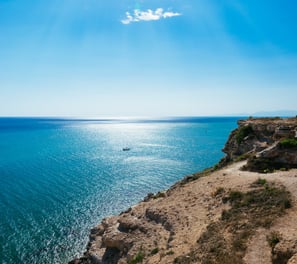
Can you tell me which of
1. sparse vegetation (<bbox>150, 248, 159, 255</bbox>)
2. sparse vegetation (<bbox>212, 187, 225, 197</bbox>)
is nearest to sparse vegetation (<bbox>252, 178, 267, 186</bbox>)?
sparse vegetation (<bbox>212, 187, 225, 197</bbox>)

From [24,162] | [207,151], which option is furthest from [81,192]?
[207,151]

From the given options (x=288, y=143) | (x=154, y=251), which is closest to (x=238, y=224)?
(x=154, y=251)

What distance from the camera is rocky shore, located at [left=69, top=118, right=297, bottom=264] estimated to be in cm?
1794

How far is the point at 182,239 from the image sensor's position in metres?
22.4

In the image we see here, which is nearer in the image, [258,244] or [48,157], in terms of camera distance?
[258,244]

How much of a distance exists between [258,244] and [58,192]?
48893mm

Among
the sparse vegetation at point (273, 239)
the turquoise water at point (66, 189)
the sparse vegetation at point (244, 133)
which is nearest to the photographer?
the sparse vegetation at point (273, 239)

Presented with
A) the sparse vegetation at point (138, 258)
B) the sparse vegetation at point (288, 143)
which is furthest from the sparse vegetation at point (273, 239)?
the sparse vegetation at point (288, 143)

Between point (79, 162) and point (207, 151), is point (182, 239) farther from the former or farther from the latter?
point (207, 151)

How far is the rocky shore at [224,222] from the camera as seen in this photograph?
17.9 metres

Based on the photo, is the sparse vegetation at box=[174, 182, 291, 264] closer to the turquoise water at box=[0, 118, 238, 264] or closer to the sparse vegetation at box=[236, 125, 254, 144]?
the sparse vegetation at box=[236, 125, 254, 144]

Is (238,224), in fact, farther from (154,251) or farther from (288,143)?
(288,143)

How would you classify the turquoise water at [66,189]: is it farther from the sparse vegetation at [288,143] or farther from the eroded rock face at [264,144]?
the sparse vegetation at [288,143]

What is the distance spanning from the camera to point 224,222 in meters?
21.9
